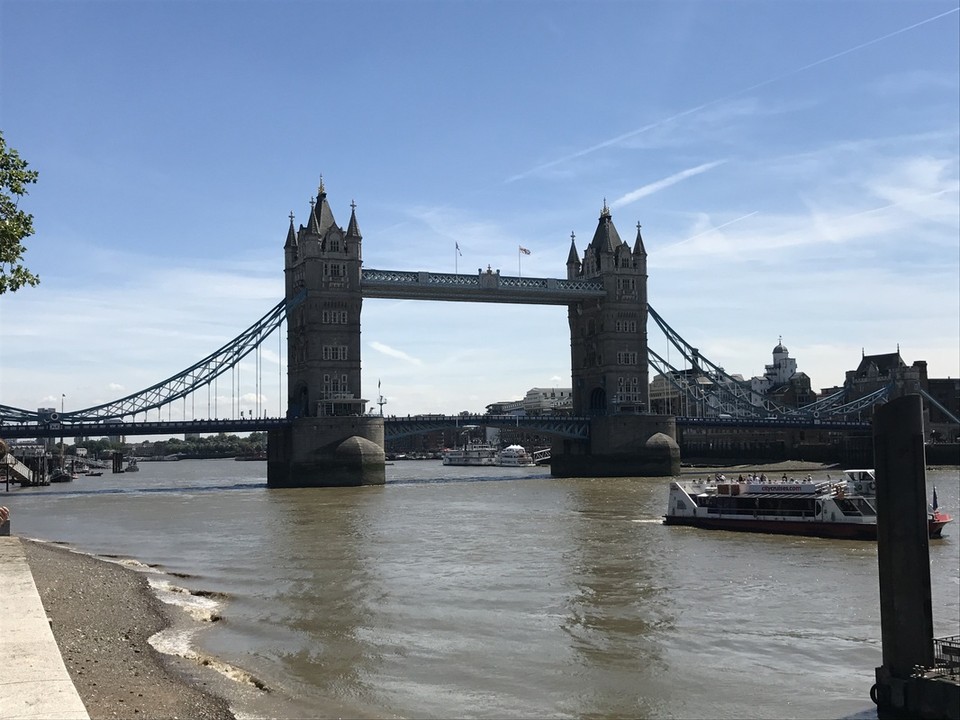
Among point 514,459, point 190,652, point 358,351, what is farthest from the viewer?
point 514,459

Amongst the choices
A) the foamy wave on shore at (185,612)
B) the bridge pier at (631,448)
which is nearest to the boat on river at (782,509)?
the foamy wave on shore at (185,612)

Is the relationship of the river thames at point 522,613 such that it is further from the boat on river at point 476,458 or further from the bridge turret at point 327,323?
the boat on river at point 476,458

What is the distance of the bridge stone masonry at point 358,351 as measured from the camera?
82.0m

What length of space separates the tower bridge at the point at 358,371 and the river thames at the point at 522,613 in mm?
31062

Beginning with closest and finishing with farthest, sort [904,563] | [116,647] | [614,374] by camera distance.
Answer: [904,563]
[116,647]
[614,374]

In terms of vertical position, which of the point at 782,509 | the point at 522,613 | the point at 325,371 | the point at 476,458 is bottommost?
the point at 522,613

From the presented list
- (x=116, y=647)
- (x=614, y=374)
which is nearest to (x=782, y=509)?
(x=116, y=647)

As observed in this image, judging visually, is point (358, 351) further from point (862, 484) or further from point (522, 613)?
point (522, 613)

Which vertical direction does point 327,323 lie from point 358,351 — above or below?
above

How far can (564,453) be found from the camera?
102875 mm

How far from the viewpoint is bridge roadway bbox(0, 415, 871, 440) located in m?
83.4

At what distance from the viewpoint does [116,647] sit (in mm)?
19969

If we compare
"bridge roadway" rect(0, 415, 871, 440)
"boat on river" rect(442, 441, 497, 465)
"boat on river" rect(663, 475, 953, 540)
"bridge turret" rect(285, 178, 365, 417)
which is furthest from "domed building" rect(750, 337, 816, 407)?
"boat on river" rect(663, 475, 953, 540)

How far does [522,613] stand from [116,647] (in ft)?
33.8
